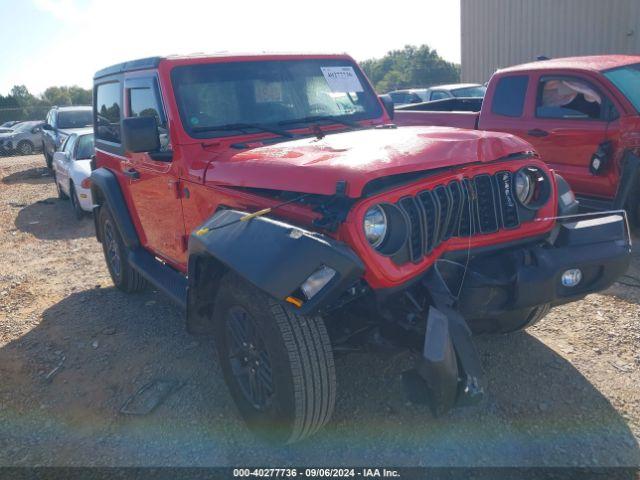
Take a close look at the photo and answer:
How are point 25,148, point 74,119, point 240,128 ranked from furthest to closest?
point 25,148
point 74,119
point 240,128

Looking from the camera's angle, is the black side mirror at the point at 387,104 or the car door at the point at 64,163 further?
the car door at the point at 64,163

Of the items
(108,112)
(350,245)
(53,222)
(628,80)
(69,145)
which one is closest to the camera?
(350,245)

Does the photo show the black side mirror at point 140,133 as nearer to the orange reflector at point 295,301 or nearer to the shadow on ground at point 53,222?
the orange reflector at point 295,301

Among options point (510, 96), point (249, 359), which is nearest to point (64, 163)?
point (510, 96)

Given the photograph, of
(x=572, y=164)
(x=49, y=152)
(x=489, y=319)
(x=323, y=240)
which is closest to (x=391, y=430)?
(x=489, y=319)

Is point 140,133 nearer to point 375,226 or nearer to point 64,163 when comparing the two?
point 375,226

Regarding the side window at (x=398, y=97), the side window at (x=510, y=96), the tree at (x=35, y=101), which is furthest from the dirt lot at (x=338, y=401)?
the tree at (x=35, y=101)

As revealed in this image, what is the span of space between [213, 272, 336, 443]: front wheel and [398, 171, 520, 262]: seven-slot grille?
0.63 metres

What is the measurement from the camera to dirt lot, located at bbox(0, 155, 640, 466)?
295cm

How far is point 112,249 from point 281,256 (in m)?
3.66

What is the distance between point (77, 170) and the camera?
9.16 metres

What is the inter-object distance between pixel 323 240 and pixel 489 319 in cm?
107

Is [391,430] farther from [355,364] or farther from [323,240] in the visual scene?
[323,240]

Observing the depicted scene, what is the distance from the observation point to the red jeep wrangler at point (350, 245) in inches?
96.4
